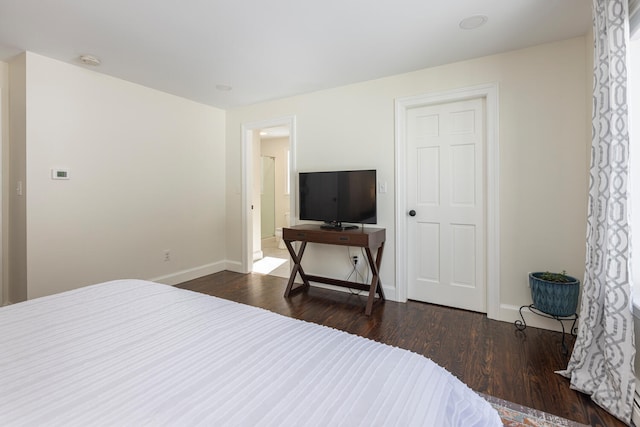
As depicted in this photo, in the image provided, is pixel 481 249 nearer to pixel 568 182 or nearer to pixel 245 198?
pixel 568 182

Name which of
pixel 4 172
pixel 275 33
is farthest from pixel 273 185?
pixel 275 33

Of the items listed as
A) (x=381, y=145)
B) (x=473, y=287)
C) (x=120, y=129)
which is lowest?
(x=473, y=287)

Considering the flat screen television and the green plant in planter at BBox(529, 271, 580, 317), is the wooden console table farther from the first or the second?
the green plant in planter at BBox(529, 271, 580, 317)

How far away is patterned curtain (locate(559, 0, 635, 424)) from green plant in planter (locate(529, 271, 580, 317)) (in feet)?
1.34

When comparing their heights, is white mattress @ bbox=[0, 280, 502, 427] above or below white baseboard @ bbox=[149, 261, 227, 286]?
above

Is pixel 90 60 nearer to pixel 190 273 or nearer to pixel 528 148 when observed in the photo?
pixel 190 273

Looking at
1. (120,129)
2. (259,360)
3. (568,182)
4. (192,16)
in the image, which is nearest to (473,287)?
(568,182)

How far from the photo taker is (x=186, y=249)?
3828mm

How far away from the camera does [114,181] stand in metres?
3.10

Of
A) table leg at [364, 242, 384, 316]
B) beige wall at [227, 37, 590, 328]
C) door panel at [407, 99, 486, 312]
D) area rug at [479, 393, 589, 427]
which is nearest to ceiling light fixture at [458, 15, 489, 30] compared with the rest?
beige wall at [227, 37, 590, 328]

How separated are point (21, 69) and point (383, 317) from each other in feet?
12.5

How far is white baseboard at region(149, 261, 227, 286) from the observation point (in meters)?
3.58

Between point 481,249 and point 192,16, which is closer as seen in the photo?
point 192,16

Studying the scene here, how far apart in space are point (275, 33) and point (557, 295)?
2.80 m
